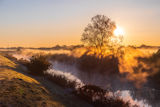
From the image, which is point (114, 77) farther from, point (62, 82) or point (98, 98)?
point (98, 98)

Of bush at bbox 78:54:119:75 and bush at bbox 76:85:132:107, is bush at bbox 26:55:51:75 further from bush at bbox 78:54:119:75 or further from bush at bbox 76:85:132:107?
bush at bbox 78:54:119:75

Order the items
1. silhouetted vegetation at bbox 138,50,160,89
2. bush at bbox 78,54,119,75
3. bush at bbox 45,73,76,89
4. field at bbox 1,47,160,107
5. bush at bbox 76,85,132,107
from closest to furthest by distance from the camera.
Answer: bush at bbox 76,85,132,107, bush at bbox 45,73,76,89, field at bbox 1,47,160,107, silhouetted vegetation at bbox 138,50,160,89, bush at bbox 78,54,119,75

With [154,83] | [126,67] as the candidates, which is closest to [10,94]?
[154,83]

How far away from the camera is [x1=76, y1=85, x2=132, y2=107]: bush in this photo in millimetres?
8272

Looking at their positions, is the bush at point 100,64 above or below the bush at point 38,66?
below

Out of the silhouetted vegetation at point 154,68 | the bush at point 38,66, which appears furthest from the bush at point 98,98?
the silhouetted vegetation at point 154,68

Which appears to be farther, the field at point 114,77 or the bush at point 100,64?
the bush at point 100,64

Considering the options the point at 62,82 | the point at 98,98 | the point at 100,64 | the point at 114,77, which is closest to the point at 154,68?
the point at 114,77

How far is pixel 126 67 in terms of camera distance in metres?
28.1

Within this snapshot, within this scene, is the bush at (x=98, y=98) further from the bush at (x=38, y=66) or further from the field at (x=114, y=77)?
the bush at (x=38, y=66)

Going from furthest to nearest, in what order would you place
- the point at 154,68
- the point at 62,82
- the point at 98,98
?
the point at 154,68, the point at 62,82, the point at 98,98

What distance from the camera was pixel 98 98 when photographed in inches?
340

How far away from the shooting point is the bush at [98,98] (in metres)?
8.27

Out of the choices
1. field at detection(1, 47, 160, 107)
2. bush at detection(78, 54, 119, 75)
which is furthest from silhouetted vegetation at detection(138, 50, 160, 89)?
bush at detection(78, 54, 119, 75)
